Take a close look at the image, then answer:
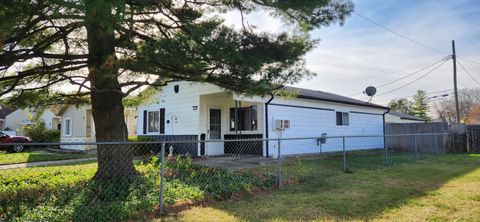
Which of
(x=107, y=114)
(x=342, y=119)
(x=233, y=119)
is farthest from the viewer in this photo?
(x=342, y=119)

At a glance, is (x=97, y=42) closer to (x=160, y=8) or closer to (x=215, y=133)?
(x=160, y=8)

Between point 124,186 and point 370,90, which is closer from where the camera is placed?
point 124,186

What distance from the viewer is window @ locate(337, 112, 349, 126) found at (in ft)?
58.2

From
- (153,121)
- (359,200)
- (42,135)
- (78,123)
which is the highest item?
(78,123)

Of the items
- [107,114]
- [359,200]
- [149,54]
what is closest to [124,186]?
[107,114]

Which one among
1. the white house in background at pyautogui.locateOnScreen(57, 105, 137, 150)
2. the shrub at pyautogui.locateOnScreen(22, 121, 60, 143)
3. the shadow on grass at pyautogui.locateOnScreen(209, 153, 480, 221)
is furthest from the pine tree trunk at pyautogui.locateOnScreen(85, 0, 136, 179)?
the shrub at pyautogui.locateOnScreen(22, 121, 60, 143)

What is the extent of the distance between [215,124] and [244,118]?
4.48 ft

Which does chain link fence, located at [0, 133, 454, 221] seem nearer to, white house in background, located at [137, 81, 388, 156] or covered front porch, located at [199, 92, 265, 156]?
covered front porch, located at [199, 92, 265, 156]

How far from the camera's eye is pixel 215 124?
15703 mm

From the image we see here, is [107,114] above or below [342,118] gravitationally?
below

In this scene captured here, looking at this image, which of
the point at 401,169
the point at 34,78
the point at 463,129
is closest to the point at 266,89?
the point at 34,78

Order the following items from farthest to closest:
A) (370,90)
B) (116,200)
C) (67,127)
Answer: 1. (67,127)
2. (370,90)
3. (116,200)

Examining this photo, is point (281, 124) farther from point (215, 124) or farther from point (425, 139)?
point (425, 139)

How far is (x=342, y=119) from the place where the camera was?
17953 mm
